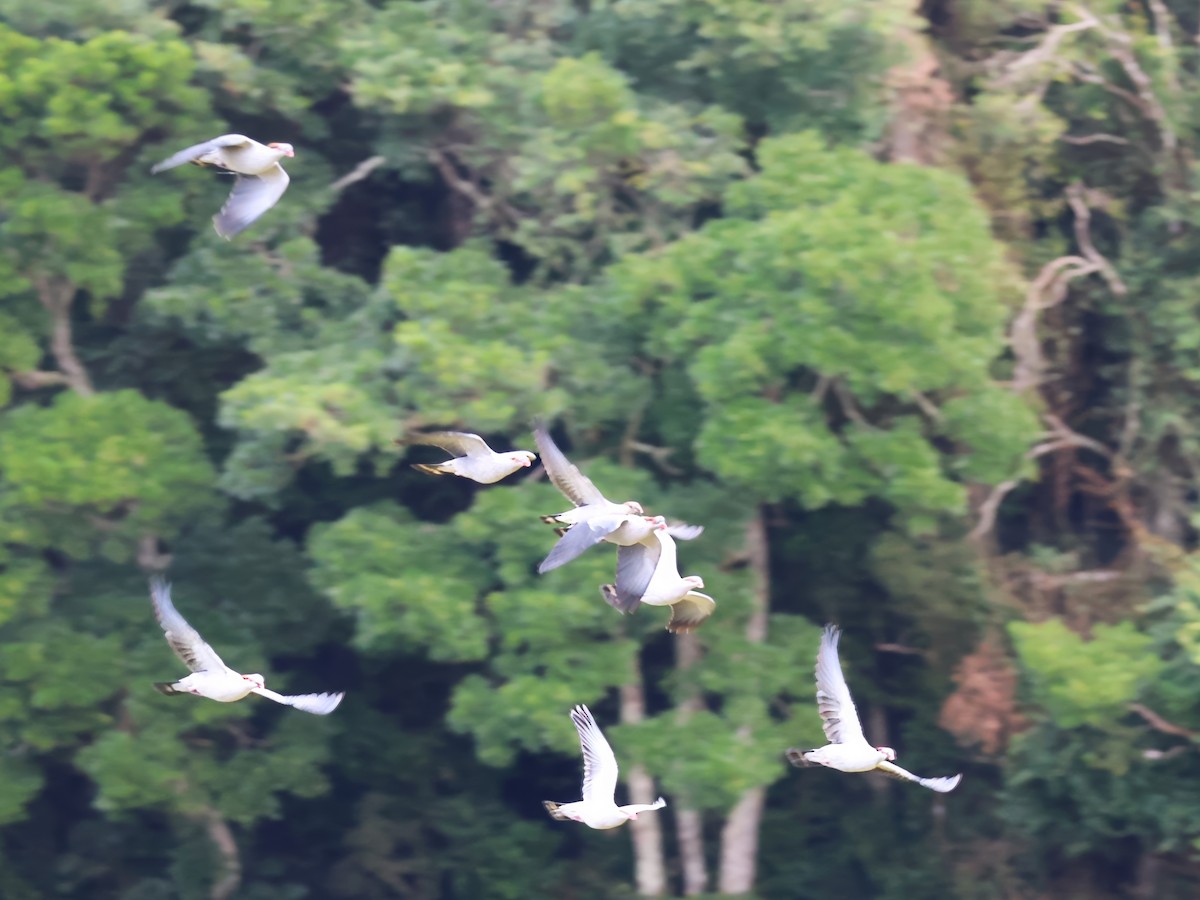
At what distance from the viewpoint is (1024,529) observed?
15.1 meters

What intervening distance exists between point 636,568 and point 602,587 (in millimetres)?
292

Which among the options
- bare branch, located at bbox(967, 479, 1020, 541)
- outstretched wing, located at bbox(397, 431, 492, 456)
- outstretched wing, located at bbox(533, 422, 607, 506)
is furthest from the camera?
bare branch, located at bbox(967, 479, 1020, 541)

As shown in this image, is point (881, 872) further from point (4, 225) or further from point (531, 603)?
point (4, 225)

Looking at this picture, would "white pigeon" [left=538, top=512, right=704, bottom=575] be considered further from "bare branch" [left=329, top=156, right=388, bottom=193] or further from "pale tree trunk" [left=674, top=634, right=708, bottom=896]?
"bare branch" [left=329, top=156, right=388, bottom=193]

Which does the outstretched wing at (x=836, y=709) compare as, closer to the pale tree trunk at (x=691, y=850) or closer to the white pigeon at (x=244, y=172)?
the white pigeon at (x=244, y=172)

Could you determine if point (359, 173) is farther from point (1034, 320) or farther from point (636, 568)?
point (636, 568)

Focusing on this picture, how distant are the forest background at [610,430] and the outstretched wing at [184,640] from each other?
365cm

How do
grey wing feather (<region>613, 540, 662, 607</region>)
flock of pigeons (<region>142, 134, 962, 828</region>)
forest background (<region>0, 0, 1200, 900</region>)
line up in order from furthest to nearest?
forest background (<region>0, 0, 1200, 900</region>)
flock of pigeons (<region>142, 134, 962, 828</region>)
grey wing feather (<region>613, 540, 662, 607</region>)

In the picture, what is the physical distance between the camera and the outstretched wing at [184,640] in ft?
28.0

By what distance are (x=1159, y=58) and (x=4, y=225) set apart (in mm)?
7732

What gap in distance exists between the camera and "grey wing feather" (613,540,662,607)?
786cm

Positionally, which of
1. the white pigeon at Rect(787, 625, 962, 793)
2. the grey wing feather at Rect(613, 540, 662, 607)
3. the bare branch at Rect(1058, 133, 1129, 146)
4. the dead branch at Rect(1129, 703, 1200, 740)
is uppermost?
the grey wing feather at Rect(613, 540, 662, 607)

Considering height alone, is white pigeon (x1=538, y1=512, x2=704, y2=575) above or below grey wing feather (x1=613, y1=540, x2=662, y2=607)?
above

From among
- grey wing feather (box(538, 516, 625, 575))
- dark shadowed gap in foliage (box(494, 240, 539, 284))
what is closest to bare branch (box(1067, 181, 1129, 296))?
A: dark shadowed gap in foliage (box(494, 240, 539, 284))
